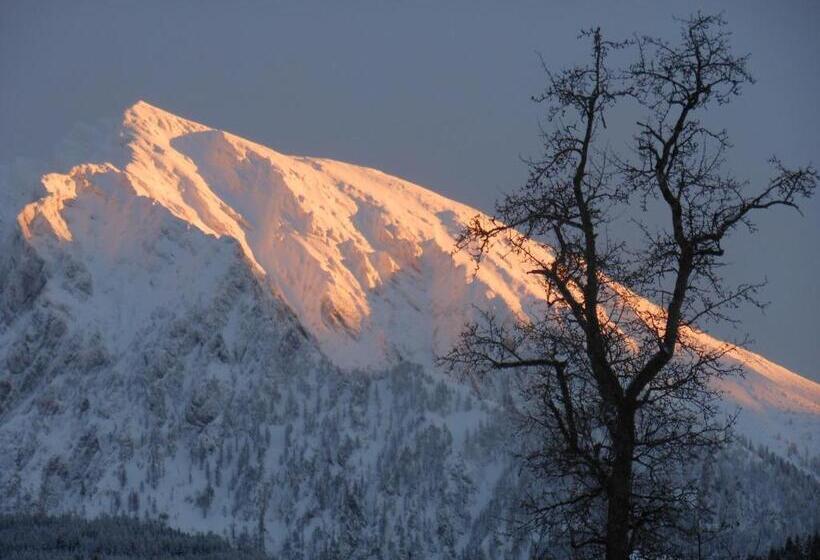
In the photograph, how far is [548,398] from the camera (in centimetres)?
2005

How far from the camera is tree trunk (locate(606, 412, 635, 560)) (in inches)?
759

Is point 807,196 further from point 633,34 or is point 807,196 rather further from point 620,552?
point 620,552

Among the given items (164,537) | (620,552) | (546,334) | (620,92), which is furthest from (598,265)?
(164,537)

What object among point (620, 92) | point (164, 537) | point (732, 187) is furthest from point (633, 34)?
point (164, 537)

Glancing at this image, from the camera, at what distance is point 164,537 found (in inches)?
852

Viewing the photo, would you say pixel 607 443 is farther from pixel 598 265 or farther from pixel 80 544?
pixel 80 544

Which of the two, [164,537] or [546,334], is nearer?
[546,334]

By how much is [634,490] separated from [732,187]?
473 cm

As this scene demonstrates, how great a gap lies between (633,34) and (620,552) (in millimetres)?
7500

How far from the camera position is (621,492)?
19328mm

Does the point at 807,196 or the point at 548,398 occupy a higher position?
the point at 807,196

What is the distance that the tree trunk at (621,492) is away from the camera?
19281 millimetres

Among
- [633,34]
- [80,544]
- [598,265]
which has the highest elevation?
[633,34]

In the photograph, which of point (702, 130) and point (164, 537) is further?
point (164, 537)
